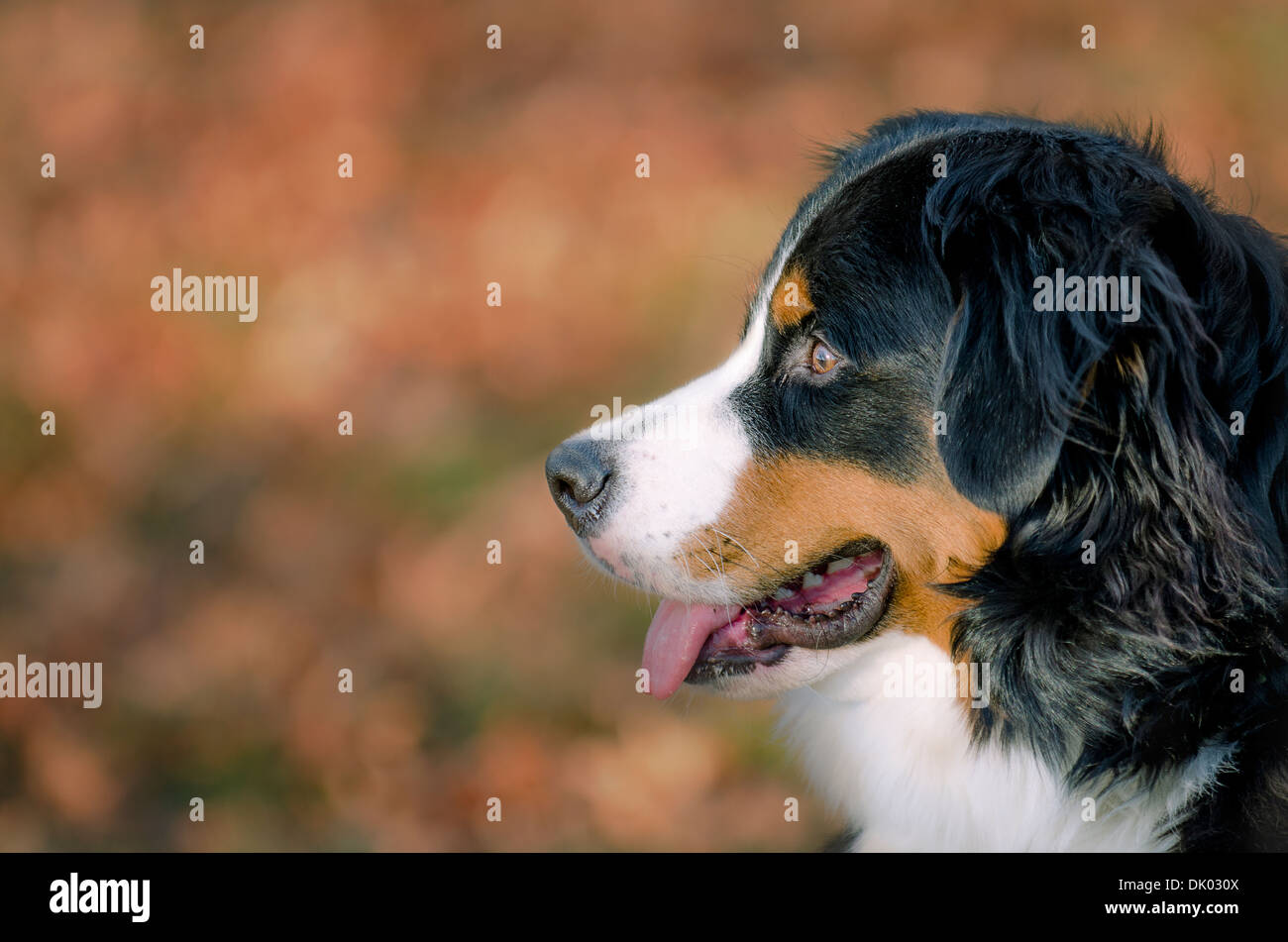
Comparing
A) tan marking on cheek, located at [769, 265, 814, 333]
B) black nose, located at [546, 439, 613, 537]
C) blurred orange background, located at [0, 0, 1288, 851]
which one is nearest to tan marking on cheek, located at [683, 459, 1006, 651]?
black nose, located at [546, 439, 613, 537]

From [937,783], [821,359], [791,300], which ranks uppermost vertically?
[791,300]

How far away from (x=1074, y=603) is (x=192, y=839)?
3.87 meters

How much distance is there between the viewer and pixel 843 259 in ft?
8.50

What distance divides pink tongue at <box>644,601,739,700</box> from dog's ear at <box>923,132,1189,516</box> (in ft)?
2.34

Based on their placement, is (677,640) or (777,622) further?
(677,640)

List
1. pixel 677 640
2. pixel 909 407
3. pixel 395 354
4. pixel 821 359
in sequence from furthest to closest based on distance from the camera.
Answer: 1. pixel 395 354
2. pixel 677 640
3. pixel 821 359
4. pixel 909 407

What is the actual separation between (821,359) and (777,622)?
601 millimetres

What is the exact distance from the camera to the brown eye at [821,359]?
101 inches

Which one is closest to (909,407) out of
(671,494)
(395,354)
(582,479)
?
(671,494)

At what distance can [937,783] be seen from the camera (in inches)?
99.8

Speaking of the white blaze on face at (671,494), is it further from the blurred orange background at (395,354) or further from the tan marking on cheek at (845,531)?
the blurred orange background at (395,354)

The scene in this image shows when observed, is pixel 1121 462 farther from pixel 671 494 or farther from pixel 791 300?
pixel 671 494

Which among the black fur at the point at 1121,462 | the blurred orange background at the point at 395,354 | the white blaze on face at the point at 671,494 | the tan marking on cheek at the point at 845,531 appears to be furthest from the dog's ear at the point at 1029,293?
the blurred orange background at the point at 395,354

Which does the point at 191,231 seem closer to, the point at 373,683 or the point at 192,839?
the point at 373,683
